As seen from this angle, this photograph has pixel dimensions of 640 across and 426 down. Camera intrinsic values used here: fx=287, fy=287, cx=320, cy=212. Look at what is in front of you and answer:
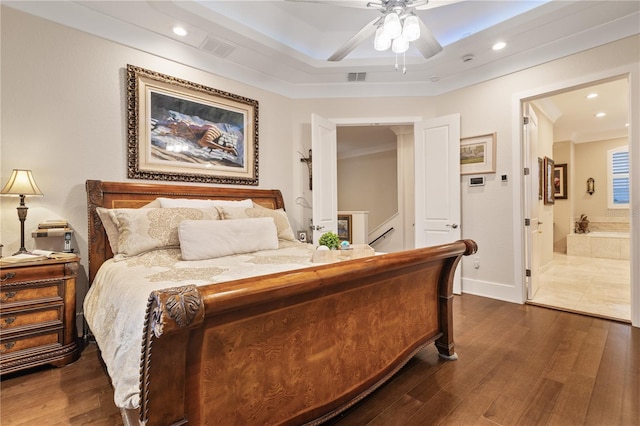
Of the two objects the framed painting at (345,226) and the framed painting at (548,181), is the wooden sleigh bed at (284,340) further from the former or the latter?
the framed painting at (548,181)

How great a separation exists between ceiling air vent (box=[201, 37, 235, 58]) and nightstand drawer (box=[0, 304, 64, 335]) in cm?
264

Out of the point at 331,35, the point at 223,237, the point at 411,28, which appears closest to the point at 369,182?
the point at 331,35

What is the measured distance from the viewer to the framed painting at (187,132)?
8.89ft

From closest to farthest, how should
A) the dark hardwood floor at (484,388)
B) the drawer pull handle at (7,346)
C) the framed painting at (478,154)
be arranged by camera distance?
the dark hardwood floor at (484,388), the drawer pull handle at (7,346), the framed painting at (478,154)

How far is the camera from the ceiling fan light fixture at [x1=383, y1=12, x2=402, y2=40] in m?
1.95

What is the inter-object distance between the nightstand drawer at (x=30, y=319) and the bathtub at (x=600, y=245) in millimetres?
8621

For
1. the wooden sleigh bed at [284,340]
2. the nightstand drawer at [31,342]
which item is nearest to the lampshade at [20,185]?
the nightstand drawer at [31,342]

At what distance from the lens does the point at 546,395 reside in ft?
5.34

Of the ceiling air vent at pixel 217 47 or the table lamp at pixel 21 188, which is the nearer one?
the table lamp at pixel 21 188

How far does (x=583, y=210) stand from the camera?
22.6ft

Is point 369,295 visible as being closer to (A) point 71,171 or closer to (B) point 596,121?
(A) point 71,171

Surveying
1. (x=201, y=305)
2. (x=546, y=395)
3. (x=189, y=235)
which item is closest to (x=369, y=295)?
(x=201, y=305)

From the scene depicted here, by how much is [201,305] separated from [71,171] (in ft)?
8.11

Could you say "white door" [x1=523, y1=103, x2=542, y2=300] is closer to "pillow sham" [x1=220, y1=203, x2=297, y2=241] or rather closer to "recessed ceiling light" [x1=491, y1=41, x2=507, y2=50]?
"recessed ceiling light" [x1=491, y1=41, x2=507, y2=50]
